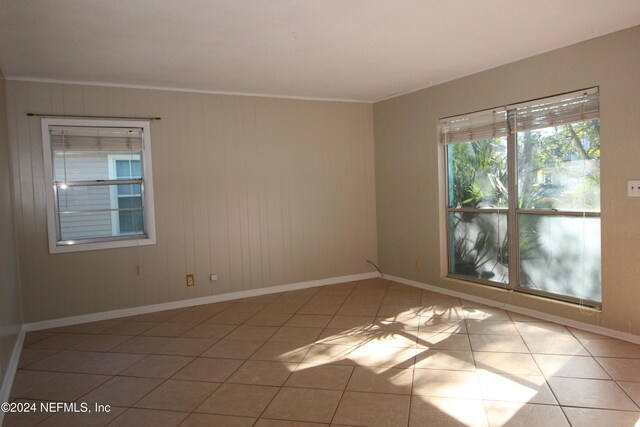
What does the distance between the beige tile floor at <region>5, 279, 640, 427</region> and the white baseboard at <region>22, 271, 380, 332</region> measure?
0.41 feet

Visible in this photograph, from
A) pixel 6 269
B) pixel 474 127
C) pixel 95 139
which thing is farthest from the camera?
pixel 474 127

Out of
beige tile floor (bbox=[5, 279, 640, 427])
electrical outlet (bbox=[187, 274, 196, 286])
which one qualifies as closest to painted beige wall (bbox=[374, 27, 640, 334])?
beige tile floor (bbox=[5, 279, 640, 427])

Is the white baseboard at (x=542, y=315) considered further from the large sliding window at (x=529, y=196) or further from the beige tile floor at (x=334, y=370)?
the large sliding window at (x=529, y=196)

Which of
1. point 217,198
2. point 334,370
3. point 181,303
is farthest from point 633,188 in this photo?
point 181,303

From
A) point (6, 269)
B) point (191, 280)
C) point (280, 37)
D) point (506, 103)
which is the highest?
point (280, 37)

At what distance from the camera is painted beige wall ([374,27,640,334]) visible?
324 cm

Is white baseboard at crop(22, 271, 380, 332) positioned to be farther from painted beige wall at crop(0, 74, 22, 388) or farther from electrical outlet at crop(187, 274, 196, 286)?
painted beige wall at crop(0, 74, 22, 388)

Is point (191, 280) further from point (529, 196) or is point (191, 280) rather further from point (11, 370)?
point (529, 196)

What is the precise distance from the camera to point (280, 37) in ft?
10.6

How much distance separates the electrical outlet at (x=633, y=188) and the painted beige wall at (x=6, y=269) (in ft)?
14.4

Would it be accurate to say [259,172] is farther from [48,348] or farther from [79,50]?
[48,348]

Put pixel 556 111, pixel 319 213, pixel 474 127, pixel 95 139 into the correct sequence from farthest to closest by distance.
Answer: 1. pixel 319 213
2. pixel 474 127
3. pixel 95 139
4. pixel 556 111

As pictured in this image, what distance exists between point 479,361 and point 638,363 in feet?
3.35

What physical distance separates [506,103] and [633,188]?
134 cm
